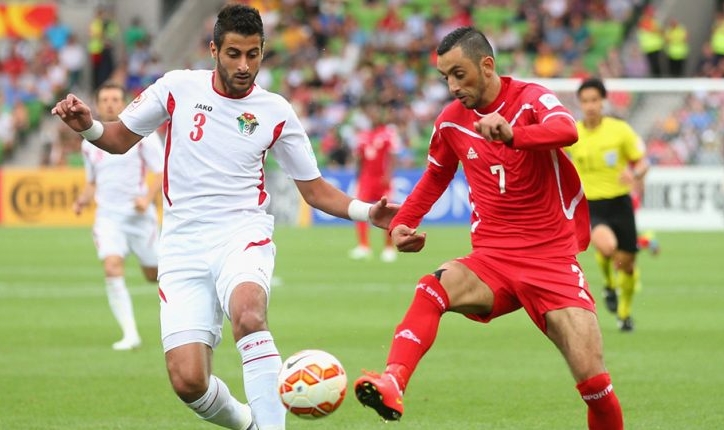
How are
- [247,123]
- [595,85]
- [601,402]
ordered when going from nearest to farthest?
[601,402] → [247,123] → [595,85]

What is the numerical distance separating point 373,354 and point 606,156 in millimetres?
3496

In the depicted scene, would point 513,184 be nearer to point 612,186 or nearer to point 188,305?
point 188,305

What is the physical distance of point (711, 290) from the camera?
719 inches

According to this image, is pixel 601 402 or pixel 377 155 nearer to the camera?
pixel 601 402

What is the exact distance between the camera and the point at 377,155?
81.6 feet

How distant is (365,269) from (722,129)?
1040cm

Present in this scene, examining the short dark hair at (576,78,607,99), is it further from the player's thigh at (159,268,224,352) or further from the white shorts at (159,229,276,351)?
the player's thigh at (159,268,224,352)

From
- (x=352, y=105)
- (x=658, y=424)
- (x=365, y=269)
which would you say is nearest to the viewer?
(x=658, y=424)

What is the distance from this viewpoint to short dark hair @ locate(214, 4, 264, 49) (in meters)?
7.38

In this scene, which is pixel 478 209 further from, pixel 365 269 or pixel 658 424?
pixel 365 269

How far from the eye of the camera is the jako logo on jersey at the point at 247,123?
7.59 m

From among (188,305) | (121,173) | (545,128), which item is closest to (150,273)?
(121,173)

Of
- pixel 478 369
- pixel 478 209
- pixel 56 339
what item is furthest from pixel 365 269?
pixel 478 209

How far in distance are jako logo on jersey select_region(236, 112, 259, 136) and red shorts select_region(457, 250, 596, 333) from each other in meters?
1.36
